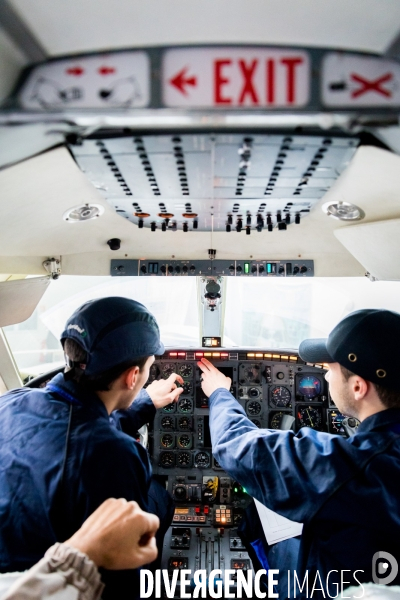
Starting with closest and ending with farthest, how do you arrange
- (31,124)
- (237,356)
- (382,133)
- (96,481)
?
1. (31,124)
2. (382,133)
3. (96,481)
4. (237,356)

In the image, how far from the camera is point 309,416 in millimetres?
3676

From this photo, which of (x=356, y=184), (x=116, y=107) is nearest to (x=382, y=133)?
(x=356, y=184)

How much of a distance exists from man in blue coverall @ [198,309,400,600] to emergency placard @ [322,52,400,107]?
96cm

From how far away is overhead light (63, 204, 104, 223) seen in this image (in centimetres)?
179

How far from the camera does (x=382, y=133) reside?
1090mm

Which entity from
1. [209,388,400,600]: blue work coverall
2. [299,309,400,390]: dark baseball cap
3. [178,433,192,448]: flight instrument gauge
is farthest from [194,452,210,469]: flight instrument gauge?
[299,309,400,390]: dark baseball cap

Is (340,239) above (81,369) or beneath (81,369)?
above

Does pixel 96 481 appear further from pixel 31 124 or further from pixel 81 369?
pixel 31 124

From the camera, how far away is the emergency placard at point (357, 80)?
913 millimetres

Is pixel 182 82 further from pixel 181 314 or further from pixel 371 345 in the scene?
pixel 181 314

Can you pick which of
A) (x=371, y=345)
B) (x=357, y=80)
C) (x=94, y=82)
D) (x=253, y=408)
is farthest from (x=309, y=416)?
(x=94, y=82)

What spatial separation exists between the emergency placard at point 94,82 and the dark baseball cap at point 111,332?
0.86m

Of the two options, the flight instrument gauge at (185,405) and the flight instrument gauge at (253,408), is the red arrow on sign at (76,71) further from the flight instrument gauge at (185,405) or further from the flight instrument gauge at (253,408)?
the flight instrument gauge at (253,408)

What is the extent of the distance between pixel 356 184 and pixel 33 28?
3.49 feet
